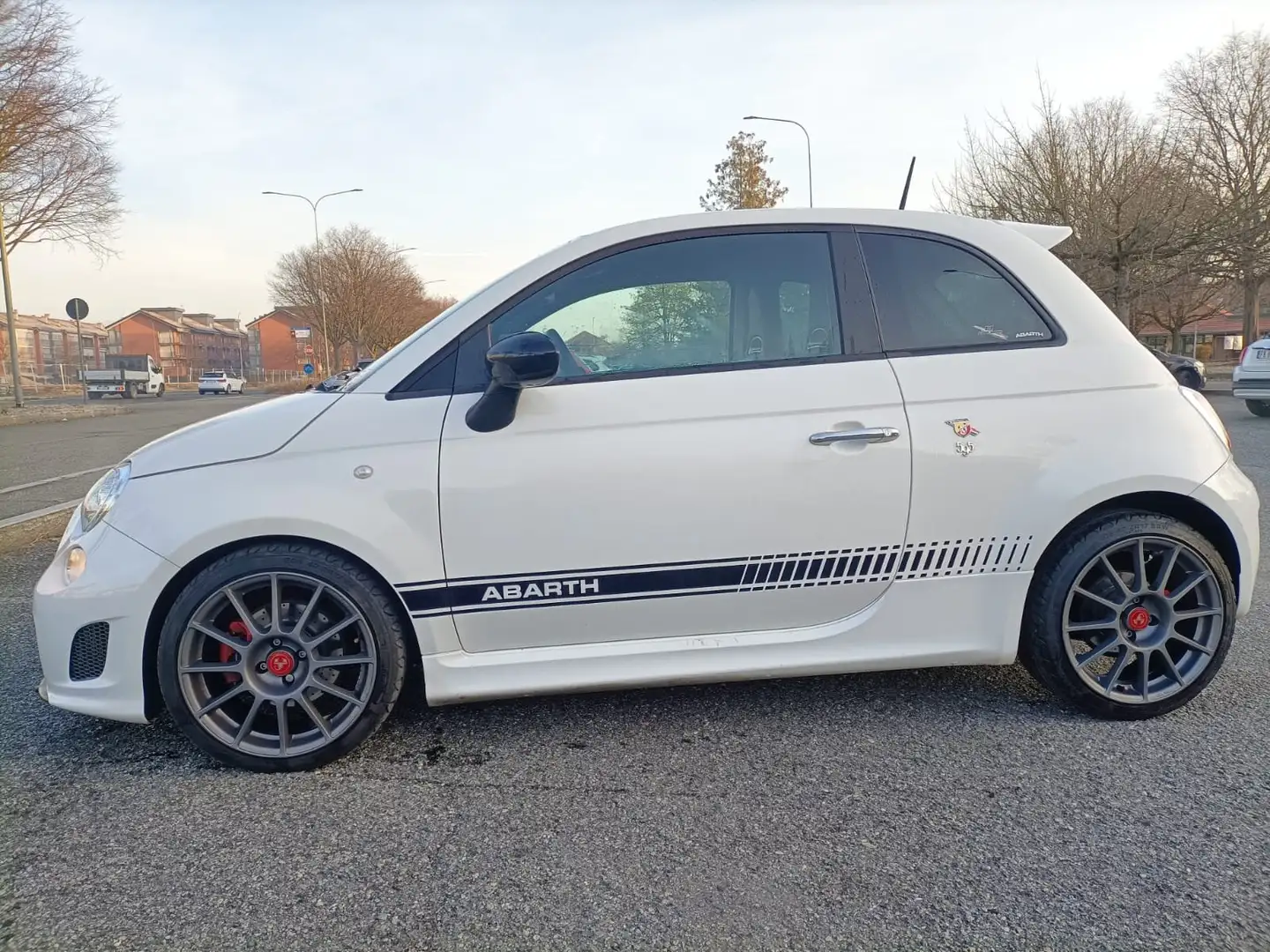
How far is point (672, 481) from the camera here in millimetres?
2547

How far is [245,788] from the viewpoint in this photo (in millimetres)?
2469

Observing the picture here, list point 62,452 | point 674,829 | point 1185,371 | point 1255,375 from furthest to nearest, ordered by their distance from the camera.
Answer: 1. point 1255,375
2. point 62,452
3. point 1185,371
4. point 674,829

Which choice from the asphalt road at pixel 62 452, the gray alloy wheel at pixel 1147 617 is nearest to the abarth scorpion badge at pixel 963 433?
the gray alloy wheel at pixel 1147 617

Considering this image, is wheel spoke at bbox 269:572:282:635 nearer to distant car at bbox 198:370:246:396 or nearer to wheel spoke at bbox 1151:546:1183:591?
wheel spoke at bbox 1151:546:1183:591

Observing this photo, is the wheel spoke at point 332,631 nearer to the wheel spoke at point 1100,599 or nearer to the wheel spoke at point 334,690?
the wheel spoke at point 334,690

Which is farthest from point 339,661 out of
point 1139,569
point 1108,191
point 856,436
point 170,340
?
point 170,340

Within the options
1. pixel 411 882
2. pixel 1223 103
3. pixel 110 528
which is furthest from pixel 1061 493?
pixel 1223 103

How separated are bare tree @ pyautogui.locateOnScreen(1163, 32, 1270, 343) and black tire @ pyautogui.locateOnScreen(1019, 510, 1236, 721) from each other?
83.0ft

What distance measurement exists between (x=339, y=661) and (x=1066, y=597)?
2.31 m

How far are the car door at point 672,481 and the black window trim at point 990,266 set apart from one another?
128 millimetres

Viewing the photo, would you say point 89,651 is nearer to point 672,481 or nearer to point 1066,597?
point 672,481

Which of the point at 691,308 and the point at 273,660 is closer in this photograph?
the point at 273,660

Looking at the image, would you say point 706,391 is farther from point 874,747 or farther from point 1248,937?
point 1248,937

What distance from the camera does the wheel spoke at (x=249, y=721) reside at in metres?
2.53
